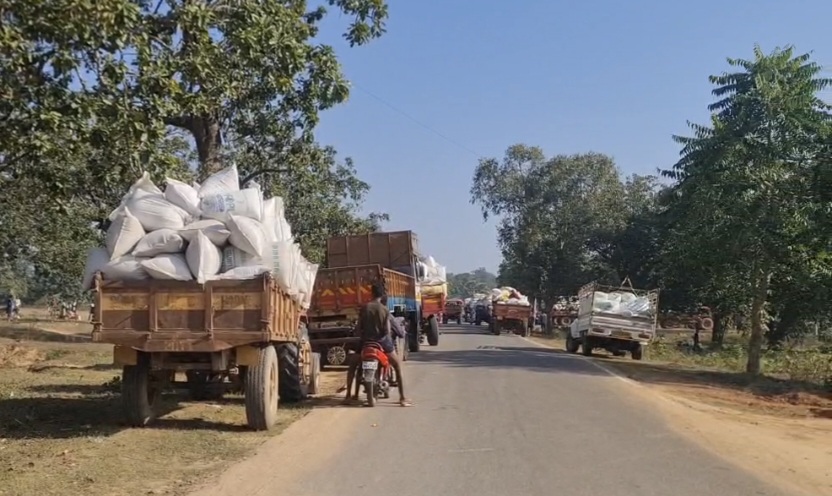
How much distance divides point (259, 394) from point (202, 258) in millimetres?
1763

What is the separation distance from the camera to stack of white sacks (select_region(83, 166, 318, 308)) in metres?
9.89

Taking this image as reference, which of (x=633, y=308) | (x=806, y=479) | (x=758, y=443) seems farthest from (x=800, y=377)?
(x=806, y=479)

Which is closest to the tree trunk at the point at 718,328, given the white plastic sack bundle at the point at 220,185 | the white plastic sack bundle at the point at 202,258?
the white plastic sack bundle at the point at 220,185

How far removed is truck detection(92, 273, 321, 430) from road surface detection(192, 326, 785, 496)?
3.33 feet

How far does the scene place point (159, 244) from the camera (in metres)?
9.91

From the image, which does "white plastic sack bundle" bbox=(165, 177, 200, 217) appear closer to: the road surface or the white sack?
the white sack

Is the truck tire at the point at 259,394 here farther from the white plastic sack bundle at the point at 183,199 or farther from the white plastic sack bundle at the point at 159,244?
the white plastic sack bundle at the point at 183,199

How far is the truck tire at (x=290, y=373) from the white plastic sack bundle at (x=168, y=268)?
2.65m

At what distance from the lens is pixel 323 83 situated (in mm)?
16391

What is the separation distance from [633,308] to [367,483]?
21.1m

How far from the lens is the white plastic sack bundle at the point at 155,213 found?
1018cm

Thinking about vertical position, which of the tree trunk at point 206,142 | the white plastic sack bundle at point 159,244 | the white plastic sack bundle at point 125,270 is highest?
the tree trunk at point 206,142

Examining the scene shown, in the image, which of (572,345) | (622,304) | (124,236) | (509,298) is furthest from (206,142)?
(509,298)

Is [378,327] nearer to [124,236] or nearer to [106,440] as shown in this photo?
[124,236]
